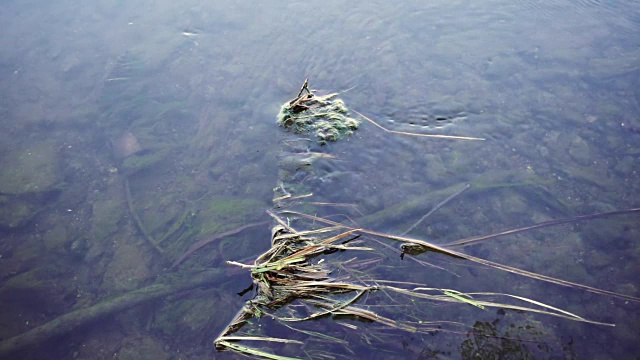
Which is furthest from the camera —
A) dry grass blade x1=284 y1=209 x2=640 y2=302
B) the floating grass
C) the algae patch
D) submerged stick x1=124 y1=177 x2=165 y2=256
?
the algae patch

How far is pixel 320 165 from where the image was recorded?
3.38m

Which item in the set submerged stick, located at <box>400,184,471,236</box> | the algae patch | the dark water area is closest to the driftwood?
the dark water area

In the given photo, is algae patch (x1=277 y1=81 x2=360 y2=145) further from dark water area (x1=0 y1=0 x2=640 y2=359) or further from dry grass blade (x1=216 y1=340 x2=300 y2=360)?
dry grass blade (x1=216 y1=340 x2=300 y2=360)

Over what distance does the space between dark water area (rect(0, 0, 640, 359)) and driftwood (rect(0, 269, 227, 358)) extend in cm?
1

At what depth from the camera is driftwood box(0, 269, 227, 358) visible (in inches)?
105

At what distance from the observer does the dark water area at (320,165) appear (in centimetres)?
262

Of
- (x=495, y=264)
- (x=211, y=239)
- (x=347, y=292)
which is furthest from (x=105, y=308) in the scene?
(x=495, y=264)

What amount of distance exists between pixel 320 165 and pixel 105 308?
176cm

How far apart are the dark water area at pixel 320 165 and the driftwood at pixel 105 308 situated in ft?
0.05

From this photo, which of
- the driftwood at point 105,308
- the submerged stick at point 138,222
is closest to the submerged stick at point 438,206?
the driftwood at point 105,308

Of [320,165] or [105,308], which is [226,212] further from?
[105,308]

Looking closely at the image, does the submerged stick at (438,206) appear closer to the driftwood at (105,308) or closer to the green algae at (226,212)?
the green algae at (226,212)

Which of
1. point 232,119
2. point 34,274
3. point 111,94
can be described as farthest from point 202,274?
point 111,94

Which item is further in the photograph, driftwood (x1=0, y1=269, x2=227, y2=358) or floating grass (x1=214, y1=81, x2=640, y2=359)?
driftwood (x1=0, y1=269, x2=227, y2=358)
